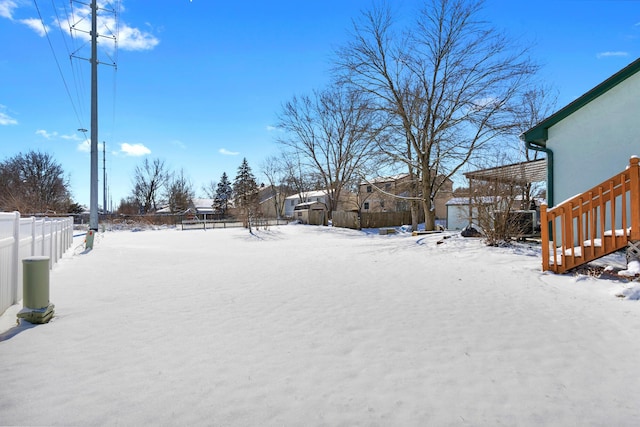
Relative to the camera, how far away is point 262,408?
7.84 feet

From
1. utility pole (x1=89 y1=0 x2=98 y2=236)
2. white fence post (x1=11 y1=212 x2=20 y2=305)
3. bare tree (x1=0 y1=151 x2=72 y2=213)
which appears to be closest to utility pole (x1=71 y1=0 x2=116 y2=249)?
utility pole (x1=89 y1=0 x2=98 y2=236)

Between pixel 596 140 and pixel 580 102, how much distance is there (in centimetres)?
98

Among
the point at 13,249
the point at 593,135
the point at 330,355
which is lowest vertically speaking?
the point at 330,355

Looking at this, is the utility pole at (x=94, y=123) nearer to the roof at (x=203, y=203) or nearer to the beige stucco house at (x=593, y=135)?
the beige stucco house at (x=593, y=135)

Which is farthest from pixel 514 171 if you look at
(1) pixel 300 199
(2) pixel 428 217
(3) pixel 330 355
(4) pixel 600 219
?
(1) pixel 300 199

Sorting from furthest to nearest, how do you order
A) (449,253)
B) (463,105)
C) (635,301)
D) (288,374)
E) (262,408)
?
(463,105) → (449,253) → (635,301) → (288,374) → (262,408)

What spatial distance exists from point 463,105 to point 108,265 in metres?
17.5

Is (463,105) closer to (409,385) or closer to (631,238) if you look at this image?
(631,238)

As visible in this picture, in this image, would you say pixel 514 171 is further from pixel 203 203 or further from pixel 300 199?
pixel 203 203

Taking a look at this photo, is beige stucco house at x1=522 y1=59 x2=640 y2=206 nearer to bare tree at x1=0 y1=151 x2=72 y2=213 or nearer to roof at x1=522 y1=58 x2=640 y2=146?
roof at x1=522 y1=58 x2=640 y2=146

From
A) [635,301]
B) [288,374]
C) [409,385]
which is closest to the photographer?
[409,385]

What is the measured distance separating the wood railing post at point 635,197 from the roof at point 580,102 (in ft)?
10.4

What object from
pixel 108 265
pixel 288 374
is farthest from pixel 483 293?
pixel 108 265

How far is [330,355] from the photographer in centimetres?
324
